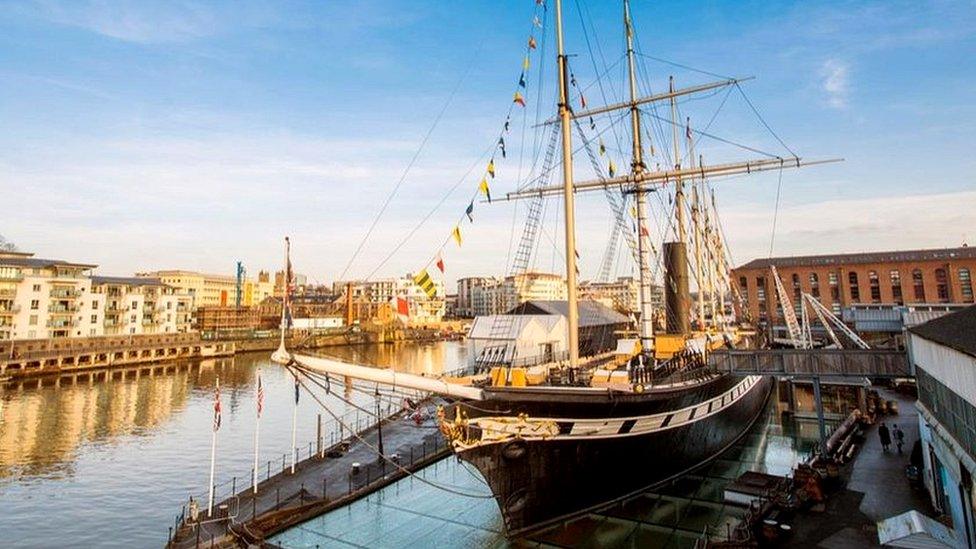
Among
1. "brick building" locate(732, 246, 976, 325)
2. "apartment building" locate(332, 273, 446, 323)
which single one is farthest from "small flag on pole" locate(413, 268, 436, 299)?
"apartment building" locate(332, 273, 446, 323)

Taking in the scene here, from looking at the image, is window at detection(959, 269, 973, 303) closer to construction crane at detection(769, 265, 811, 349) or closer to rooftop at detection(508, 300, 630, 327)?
construction crane at detection(769, 265, 811, 349)

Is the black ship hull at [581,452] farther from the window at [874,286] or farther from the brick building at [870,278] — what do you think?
the window at [874,286]

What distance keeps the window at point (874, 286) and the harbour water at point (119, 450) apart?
6844 cm

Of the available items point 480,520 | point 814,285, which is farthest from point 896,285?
point 480,520

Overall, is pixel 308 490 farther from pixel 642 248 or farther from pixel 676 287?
pixel 676 287

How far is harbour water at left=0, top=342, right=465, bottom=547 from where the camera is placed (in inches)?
734

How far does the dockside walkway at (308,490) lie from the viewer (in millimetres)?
14469

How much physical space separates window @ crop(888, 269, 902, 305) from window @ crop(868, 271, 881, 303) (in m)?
1.52

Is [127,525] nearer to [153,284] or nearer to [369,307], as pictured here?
[153,284]

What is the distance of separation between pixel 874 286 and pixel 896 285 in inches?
91.5

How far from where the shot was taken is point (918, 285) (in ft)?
209

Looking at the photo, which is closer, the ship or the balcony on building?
the ship

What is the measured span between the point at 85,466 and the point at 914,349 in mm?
35961

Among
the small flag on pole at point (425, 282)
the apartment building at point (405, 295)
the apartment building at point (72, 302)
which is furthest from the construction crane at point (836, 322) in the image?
the apartment building at point (405, 295)
